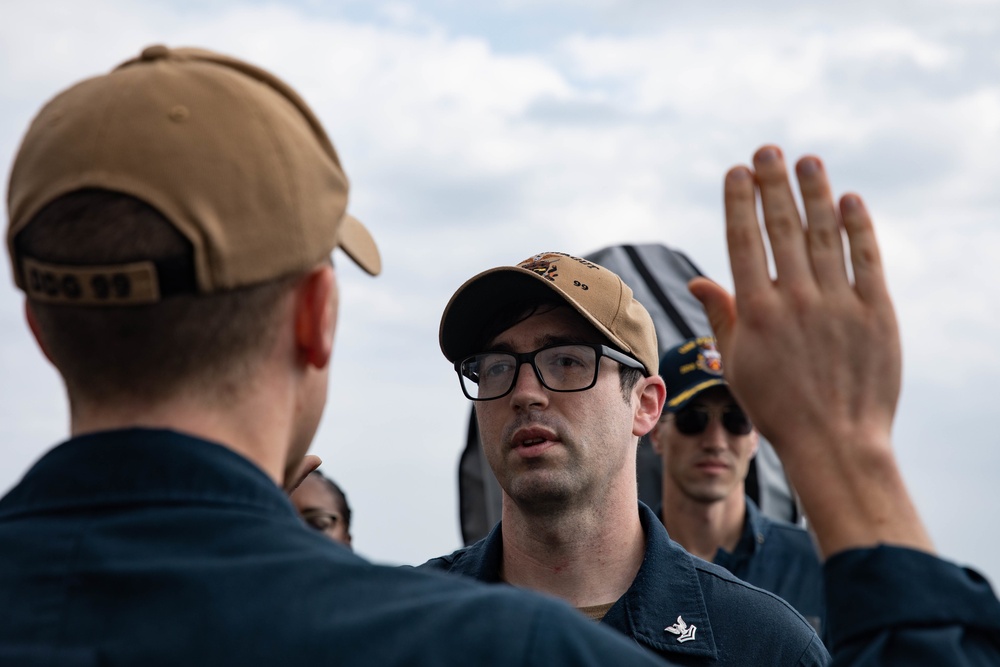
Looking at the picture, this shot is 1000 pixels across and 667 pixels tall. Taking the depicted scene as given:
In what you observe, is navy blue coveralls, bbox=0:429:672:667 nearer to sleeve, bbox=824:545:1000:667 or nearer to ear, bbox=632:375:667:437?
sleeve, bbox=824:545:1000:667

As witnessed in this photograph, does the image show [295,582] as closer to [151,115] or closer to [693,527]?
[151,115]

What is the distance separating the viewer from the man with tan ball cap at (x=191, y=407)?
52.6 inches

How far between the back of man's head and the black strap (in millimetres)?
6026

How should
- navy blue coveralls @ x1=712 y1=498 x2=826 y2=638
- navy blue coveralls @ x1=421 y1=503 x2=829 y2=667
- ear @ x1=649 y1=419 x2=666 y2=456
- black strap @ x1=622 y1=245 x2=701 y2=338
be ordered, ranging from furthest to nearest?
1. black strap @ x1=622 y1=245 x2=701 y2=338
2. ear @ x1=649 y1=419 x2=666 y2=456
3. navy blue coveralls @ x1=712 y1=498 x2=826 y2=638
4. navy blue coveralls @ x1=421 y1=503 x2=829 y2=667

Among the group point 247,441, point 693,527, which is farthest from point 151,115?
point 693,527

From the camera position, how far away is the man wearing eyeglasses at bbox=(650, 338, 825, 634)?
5.76 metres

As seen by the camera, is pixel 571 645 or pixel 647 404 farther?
pixel 647 404

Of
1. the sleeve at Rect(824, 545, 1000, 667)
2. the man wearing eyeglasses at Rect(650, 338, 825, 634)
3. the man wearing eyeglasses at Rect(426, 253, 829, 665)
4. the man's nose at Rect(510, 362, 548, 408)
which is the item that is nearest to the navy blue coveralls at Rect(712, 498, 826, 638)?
the man wearing eyeglasses at Rect(650, 338, 825, 634)

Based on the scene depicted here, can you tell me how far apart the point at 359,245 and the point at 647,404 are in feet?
7.82

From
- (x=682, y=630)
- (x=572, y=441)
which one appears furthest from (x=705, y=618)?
(x=572, y=441)

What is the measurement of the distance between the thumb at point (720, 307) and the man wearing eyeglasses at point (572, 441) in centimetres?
179

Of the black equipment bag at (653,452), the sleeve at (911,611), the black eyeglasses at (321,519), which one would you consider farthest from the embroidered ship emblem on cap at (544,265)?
the black equipment bag at (653,452)

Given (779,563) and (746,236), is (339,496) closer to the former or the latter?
(779,563)

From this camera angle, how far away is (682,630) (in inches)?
124
